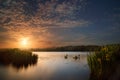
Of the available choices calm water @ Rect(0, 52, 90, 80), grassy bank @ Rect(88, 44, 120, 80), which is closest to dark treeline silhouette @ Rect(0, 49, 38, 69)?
calm water @ Rect(0, 52, 90, 80)

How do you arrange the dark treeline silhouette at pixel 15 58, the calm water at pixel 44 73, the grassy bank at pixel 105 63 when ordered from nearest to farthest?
the grassy bank at pixel 105 63 < the calm water at pixel 44 73 < the dark treeline silhouette at pixel 15 58

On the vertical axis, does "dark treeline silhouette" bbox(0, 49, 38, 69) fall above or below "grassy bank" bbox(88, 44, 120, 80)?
below

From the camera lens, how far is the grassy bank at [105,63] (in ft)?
49.3

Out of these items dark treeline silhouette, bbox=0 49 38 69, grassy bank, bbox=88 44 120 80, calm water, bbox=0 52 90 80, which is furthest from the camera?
dark treeline silhouette, bbox=0 49 38 69

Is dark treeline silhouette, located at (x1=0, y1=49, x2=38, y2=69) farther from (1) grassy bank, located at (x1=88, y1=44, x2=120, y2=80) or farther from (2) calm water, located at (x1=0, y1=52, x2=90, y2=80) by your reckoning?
(1) grassy bank, located at (x1=88, y1=44, x2=120, y2=80)

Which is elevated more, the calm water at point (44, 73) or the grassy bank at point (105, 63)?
the grassy bank at point (105, 63)

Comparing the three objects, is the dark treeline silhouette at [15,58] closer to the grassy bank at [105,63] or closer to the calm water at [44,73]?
the calm water at [44,73]

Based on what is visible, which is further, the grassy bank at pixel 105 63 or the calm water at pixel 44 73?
the calm water at pixel 44 73

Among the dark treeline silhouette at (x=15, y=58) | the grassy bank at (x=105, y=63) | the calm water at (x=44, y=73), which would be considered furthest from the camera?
the dark treeline silhouette at (x=15, y=58)

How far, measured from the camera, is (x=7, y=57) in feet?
148

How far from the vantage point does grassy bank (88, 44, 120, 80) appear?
15020 mm

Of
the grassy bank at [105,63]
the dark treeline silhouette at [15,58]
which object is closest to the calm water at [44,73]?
the dark treeline silhouette at [15,58]

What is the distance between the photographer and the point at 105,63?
15414 mm

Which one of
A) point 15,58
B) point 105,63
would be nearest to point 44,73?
point 15,58
